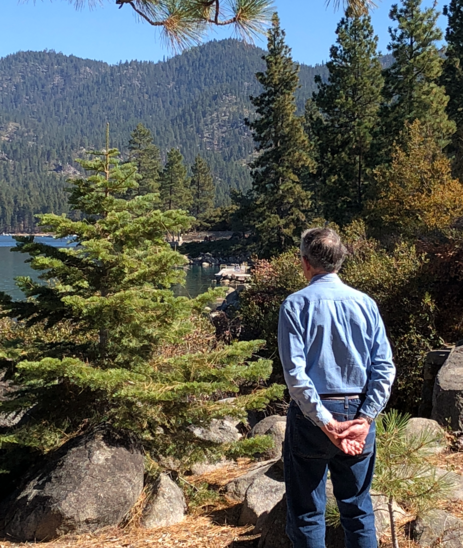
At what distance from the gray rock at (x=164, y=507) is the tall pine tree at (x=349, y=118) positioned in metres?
24.7

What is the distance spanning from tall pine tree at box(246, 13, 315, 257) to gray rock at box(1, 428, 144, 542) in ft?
90.7

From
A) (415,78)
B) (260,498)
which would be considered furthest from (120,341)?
(415,78)

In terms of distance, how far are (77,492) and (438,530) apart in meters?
2.42

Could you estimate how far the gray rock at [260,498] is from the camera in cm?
399

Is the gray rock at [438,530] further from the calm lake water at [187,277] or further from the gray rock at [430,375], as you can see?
the calm lake water at [187,277]

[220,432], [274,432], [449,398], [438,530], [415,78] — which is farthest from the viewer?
[415,78]

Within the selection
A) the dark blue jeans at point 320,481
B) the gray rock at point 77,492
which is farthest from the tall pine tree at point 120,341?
the dark blue jeans at point 320,481

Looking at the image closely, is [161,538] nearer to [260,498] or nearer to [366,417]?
[260,498]

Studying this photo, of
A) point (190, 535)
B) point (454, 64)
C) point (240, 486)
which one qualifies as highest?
point (454, 64)

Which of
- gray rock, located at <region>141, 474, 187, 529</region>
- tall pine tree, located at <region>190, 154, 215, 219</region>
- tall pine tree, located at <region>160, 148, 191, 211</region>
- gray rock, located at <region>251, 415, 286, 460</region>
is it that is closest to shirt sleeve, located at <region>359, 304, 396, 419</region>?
gray rock, located at <region>141, 474, 187, 529</region>

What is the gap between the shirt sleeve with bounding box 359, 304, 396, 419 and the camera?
8.31 ft

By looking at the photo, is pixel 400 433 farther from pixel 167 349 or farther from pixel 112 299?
pixel 167 349

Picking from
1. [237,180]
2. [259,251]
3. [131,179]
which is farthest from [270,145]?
[237,180]

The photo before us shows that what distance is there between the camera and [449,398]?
5559 millimetres
